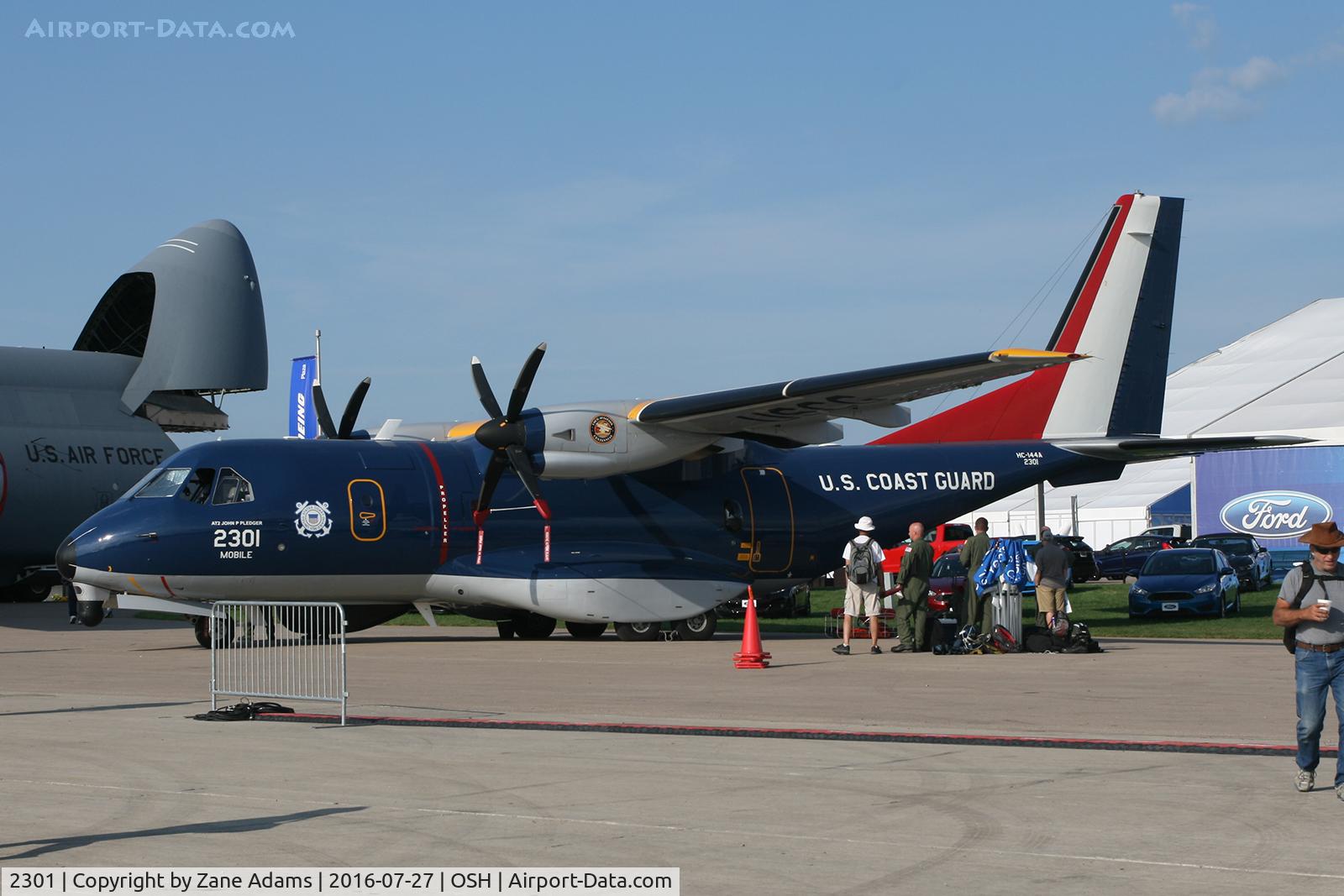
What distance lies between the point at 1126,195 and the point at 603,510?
11.3 m

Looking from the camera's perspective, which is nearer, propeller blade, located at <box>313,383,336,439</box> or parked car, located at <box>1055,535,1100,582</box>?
propeller blade, located at <box>313,383,336,439</box>

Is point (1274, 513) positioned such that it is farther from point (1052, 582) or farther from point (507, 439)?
point (507, 439)

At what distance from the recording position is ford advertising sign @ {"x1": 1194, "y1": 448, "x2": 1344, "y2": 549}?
41.3m

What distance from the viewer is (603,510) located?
923 inches

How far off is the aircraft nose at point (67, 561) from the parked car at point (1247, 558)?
26.8 metres

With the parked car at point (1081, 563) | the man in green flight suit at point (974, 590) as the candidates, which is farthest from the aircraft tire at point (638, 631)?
the parked car at point (1081, 563)

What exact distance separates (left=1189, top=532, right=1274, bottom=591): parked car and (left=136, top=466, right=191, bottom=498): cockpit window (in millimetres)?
25430

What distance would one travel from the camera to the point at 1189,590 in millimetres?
28172

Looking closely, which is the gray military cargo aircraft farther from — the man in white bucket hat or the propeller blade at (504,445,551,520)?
the man in white bucket hat

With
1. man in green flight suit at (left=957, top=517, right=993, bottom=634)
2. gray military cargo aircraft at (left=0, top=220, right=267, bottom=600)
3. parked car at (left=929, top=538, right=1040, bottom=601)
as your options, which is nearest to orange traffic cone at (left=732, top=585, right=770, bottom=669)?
man in green flight suit at (left=957, top=517, right=993, bottom=634)

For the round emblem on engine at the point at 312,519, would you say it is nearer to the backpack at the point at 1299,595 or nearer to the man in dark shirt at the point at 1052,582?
the man in dark shirt at the point at 1052,582

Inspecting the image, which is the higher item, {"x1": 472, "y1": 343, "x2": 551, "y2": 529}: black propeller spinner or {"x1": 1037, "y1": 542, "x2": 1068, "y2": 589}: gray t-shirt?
{"x1": 472, "y1": 343, "x2": 551, "y2": 529}: black propeller spinner

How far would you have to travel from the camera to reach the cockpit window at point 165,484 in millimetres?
21203

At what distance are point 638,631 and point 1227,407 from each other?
5531cm
